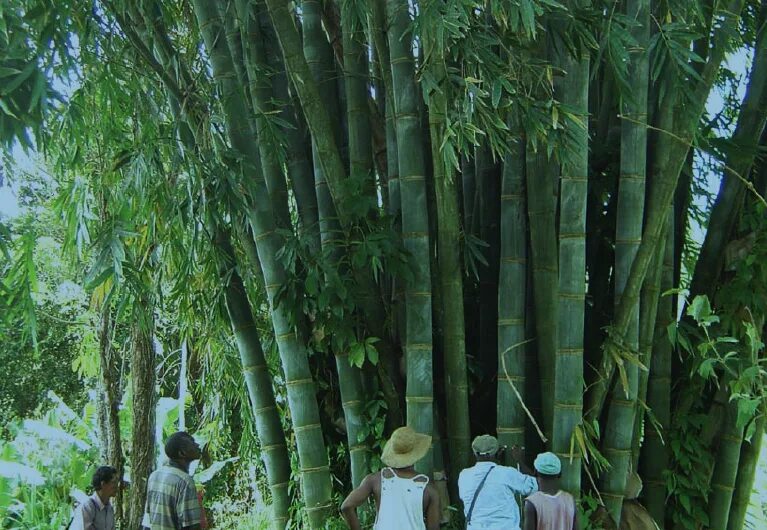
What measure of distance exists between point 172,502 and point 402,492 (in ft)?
2.48

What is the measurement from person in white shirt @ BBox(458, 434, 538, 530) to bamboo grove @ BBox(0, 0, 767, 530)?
0.33 meters

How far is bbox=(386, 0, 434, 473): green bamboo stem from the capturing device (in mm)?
3568

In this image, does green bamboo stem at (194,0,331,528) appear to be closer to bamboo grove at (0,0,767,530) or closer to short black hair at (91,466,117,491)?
bamboo grove at (0,0,767,530)

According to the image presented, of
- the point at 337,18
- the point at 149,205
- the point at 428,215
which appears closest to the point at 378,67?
the point at 337,18

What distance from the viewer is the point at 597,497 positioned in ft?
12.3

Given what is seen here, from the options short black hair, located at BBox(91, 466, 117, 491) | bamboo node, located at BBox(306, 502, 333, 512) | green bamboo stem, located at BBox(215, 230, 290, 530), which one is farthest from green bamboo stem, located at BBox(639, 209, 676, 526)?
short black hair, located at BBox(91, 466, 117, 491)

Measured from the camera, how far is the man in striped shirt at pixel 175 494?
10.3 feet

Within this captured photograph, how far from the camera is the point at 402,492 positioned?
3.07 meters

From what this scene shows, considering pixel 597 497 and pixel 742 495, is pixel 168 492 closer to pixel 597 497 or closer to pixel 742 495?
pixel 597 497

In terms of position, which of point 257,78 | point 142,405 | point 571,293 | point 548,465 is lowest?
point 142,405

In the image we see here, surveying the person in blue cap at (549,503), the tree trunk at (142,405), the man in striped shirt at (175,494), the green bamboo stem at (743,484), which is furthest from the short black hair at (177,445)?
the tree trunk at (142,405)

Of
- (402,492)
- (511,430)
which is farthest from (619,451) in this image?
(402,492)

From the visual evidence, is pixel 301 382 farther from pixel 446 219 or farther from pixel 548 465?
pixel 548 465

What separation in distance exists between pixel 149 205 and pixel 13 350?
8014 mm
